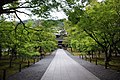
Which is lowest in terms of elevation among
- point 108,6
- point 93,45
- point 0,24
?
point 93,45

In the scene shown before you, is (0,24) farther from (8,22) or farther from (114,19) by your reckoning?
(114,19)

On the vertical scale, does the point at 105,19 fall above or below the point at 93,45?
above

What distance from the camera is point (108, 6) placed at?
20672 mm

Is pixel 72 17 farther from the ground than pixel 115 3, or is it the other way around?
pixel 115 3

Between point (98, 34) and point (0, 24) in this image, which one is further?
point (98, 34)

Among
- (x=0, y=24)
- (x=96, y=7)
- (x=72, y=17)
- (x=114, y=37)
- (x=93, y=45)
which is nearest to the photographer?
(x=72, y=17)

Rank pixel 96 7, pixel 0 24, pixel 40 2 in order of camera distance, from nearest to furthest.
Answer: pixel 40 2 < pixel 0 24 < pixel 96 7

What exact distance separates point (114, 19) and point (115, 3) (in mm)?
1691

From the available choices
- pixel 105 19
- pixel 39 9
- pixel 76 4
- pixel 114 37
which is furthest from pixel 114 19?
pixel 39 9

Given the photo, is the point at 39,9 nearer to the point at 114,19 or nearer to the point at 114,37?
the point at 114,19

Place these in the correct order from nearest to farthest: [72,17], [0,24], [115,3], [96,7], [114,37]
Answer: [72,17] → [0,24] → [115,3] → [96,7] → [114,37]

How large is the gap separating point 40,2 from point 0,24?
748cm

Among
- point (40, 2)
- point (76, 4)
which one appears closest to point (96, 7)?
point (76, 4)

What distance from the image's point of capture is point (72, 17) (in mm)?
12984
